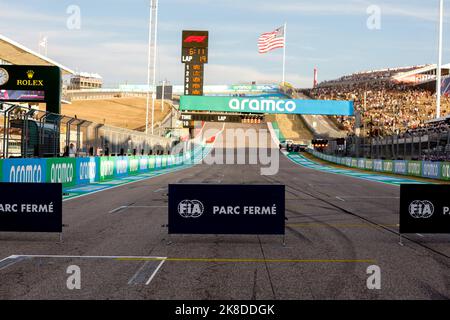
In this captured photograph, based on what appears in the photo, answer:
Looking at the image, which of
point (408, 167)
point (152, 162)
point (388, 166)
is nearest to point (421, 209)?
point (408, 167)

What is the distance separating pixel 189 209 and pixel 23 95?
962 inches

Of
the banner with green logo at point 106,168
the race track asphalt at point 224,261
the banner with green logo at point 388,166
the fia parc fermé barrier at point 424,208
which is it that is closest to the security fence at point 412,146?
the banner with green logo at point 388,166

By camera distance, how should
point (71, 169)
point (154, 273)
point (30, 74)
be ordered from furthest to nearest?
point (30, 74), point (71, 169), point (154, 273)

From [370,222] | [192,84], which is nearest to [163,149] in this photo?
[192,84]

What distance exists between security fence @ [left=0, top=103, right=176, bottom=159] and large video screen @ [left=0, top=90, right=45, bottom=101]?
4.97 m

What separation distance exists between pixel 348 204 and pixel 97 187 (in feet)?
35.9

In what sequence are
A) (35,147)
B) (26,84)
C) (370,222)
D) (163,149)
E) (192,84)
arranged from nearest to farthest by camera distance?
(370,222)
(35,147)
(26,84)
(163,149)
(192,84)

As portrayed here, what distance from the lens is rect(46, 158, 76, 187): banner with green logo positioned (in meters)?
19.7

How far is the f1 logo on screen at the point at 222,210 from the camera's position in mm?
10266

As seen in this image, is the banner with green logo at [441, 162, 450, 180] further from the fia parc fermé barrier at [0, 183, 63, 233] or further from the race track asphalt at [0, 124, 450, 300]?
the fia parc fermé barrier at [0, 183, 63, 233]

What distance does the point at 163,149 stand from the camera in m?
53.1

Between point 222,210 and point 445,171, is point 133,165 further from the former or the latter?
point 222,210

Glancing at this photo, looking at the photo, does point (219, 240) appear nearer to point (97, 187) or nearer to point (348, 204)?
point (348, 204)

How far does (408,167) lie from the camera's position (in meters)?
35.5
